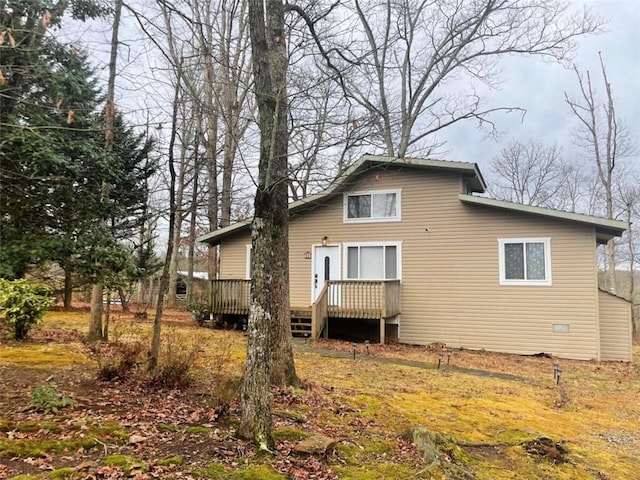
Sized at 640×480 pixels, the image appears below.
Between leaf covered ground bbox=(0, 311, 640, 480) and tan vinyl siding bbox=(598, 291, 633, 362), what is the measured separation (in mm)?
4113

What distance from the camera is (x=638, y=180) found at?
84.6ft

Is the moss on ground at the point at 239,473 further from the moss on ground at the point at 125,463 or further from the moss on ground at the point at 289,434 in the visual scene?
the moss on ground at the point at 289,434

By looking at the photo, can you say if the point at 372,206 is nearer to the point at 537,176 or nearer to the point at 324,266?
the point at 324,266

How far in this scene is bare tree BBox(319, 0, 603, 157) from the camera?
18312mm

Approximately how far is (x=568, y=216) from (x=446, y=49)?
12.6 meters

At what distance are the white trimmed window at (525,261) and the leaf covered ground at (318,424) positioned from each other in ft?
13.2

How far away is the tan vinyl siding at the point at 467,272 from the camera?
1163 centimetres

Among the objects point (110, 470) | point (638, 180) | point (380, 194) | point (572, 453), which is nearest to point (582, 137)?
point (638, 180)

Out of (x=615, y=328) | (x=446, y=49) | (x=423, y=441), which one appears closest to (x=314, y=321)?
(x=615, y=328)

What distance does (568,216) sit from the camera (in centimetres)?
1139

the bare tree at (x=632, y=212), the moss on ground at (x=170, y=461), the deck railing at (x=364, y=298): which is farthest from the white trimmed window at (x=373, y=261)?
the bare tree at (x=632, y=212)

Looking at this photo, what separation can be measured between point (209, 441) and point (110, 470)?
86 cm

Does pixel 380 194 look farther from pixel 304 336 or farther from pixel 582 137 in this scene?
pixel 582 137

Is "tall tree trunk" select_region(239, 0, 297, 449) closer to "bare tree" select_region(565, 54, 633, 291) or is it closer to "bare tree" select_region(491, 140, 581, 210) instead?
"bare tree" select_region(565, 54, 633, 291)
